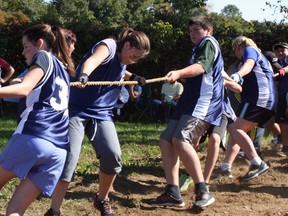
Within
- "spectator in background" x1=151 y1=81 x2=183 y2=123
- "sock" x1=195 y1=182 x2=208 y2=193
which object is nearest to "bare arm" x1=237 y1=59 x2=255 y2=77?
"sock" x1=195 y1=182 x2=208 y2=193

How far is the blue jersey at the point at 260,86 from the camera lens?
573 cm

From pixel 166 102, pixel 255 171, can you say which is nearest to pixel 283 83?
pixel 255 171

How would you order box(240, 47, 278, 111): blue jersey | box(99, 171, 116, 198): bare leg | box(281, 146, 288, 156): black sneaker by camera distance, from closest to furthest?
1. box(99, 171, 116, 198): bare leg
2. box(240, 47, 278, 111): blue jersey
3. box(281, 146, 288, 156): black sneaker

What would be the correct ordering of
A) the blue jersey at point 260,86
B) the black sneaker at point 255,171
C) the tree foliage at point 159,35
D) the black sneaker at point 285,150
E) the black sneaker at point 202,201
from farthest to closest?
the tree foliage at point 159,35, the black sneaker at point 285,150, the blue jersey at point 260,86, the black sneaker at point 255,171, the black sneaker at point 202,201

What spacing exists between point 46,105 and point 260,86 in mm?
3160

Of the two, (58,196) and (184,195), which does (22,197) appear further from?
(184,195)

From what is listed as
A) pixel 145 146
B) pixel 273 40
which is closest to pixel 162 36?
pixel 273 40

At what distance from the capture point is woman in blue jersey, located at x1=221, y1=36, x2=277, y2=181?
5.65 metres

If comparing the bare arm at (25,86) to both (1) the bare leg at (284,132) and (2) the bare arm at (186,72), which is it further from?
(1) the bare leg at (284,132)

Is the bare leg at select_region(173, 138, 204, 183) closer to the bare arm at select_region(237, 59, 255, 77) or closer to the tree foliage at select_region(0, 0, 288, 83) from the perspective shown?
the bare arm at select_region(237, 59, 255, 77)

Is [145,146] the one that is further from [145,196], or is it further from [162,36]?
[162,36]

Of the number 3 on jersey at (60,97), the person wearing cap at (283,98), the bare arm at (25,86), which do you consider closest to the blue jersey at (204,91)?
the number 3 on jersey at (60,97)

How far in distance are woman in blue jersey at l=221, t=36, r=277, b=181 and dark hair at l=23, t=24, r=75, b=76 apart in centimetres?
265

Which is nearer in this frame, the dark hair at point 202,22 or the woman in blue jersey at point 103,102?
the woman in blue jersey at point 103,102
